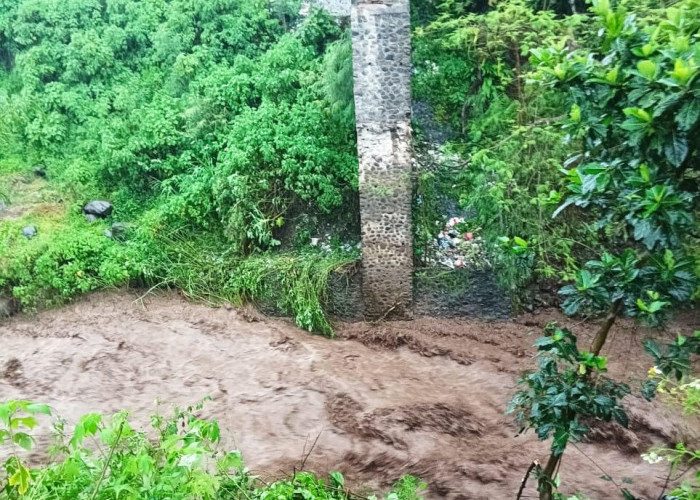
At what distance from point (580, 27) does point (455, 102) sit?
66.7 inches

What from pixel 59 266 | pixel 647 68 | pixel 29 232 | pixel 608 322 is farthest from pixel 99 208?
pixel 647 68

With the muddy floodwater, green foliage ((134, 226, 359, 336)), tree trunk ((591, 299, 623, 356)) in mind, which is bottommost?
the muddy floodwater

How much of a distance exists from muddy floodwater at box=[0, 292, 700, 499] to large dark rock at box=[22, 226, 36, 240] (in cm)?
106

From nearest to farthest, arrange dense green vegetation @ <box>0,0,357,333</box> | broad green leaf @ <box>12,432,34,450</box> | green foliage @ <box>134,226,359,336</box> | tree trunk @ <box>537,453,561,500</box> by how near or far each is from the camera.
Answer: broad green leaf @ <box>12,432,34,450</box> → tree trunk @ <box>537,453,561,500</box> → green foliage @ <box>134,226,359,336</box> → dense green vegetation @ <box>0,0,357,333</box>

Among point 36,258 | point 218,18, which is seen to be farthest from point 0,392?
point 218,18

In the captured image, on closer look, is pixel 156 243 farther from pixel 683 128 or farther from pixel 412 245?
pixel 683 128

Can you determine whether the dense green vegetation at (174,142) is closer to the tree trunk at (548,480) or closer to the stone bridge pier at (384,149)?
the stone bridge pier at (384,149)

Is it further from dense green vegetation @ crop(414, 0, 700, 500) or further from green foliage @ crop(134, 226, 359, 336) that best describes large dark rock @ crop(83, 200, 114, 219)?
dense green vegetation @ crop(414, 0, 700, 500)

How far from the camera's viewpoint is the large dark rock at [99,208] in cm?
768

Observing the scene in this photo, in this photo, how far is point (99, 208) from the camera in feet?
25.2

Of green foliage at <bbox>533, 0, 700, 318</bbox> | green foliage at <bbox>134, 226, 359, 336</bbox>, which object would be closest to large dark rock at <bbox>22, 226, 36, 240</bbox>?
green foliage at <bbox>134, 226, 359, 336</bbox>

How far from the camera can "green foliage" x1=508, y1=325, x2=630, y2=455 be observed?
2.46 metres

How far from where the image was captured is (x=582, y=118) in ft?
7.84

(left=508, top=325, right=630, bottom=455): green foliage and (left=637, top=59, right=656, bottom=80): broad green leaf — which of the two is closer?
(left=637, top=59, right=656, bottom=80): broad green leaf
